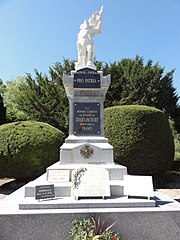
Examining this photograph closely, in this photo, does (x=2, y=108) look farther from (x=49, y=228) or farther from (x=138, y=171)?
(x=49, y=228)

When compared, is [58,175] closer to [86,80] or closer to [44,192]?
[44,192]

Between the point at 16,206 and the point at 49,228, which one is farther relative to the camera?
the point at 16,206

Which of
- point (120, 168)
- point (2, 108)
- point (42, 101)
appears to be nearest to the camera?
point (120, 168)

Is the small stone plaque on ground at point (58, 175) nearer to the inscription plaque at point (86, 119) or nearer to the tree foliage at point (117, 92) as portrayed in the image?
the inscription plaque at point (86, 119)

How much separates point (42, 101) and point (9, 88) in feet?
68.7

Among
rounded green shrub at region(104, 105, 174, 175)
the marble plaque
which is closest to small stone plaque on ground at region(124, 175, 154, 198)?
the marble plaque

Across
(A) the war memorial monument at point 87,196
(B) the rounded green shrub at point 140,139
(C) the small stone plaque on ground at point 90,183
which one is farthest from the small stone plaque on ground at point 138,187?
(B) the rounded green shrub at point 140,139

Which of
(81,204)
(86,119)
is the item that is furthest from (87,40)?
(81,204)

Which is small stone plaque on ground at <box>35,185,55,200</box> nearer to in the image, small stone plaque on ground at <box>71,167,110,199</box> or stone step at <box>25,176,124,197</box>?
stone step at <box>25,176,124,197</box>

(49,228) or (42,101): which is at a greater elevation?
(42,101)

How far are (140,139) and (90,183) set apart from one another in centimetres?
572

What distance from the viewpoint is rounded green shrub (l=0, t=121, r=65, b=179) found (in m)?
8.80

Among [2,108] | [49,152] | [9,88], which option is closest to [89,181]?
[49,152]

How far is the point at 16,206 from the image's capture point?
3.91m
